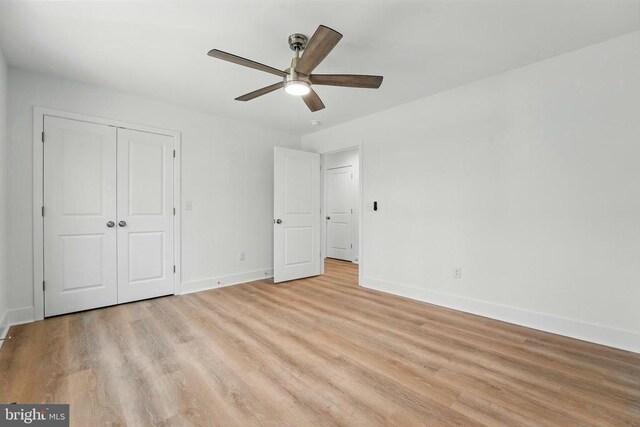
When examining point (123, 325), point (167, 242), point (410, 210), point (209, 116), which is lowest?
point (123, 325)

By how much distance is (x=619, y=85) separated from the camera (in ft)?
7.36

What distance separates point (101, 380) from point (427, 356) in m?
2.21

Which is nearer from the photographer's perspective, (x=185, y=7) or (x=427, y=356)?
(x=185, y=7)

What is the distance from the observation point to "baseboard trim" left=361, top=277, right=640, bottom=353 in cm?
224

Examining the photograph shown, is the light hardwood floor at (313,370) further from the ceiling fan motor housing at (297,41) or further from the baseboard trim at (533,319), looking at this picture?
the ceiling fan motor housing at (297,41)

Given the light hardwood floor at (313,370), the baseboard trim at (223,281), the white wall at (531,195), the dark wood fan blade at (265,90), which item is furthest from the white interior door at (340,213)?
the dark wood fan blade at (265,90)

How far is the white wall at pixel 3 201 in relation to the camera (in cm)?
248

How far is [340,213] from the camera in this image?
6.49 metres

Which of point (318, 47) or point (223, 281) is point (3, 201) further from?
point (318, 47)

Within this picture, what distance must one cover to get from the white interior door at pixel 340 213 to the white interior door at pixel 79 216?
425 centimetres

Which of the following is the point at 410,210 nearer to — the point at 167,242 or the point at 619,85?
the point at 619,85

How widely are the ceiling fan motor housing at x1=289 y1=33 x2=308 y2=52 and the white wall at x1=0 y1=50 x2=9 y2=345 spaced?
99.6 inches

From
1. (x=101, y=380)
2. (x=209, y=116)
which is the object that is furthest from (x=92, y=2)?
(x=101, y=380)
